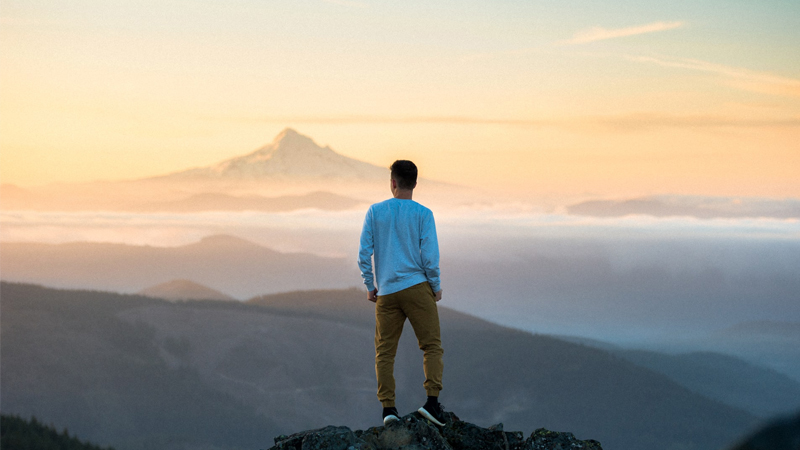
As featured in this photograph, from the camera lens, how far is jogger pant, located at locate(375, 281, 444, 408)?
1000 centimetres

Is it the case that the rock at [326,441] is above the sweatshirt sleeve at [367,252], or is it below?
below

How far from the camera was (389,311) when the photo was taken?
10.2 m

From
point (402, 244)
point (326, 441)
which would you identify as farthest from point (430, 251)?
point (326, 441)

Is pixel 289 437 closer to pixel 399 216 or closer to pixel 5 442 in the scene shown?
pixel 399 216

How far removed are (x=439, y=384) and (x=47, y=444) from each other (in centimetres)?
16162

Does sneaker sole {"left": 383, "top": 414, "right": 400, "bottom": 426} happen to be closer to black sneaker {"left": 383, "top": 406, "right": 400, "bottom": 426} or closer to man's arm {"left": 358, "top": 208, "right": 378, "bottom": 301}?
black sneaker {"left": 383, "top": 406, "right": 400, "bottom": 426}

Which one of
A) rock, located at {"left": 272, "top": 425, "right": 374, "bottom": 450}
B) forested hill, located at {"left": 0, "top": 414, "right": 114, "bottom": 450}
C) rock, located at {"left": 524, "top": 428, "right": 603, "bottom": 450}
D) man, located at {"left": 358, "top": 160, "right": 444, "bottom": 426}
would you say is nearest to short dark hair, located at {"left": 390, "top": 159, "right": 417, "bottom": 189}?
man, located at {"left": 358, "top": 160, "right": 444, "bottom": 426}

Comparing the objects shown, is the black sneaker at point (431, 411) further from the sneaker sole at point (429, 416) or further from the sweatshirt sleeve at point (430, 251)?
the sweatshirt sleeve at point (430, 251)

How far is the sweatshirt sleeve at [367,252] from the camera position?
10148 millimetres

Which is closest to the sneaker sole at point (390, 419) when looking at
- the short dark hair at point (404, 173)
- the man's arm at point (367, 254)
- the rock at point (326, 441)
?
the rock at point (326, 441)

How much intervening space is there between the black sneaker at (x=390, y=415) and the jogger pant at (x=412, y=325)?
8cm

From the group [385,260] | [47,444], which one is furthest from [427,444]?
[47,444]

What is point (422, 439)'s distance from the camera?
941 cm

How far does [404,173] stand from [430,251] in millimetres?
1159
